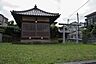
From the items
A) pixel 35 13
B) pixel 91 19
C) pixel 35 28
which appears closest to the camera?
pixel 35 28

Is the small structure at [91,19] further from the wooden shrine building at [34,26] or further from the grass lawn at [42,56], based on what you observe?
the grass lawn at [42,56]

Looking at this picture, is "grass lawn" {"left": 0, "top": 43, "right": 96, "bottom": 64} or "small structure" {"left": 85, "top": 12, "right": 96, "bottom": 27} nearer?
"grass lawn" {"left": 0, "top": 43, "right": 96, "bottom": 64}

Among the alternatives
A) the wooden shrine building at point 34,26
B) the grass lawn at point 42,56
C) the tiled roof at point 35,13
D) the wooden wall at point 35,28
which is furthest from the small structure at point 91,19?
the grass lawn at point 42,56

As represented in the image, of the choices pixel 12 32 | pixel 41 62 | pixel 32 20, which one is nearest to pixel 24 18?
pixel 32 20

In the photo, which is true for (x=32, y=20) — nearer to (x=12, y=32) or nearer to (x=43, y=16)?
(x=43, y=16)

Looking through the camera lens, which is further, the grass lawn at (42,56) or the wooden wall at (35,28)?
the wooden wall at (35,28)

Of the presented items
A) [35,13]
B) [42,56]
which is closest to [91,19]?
[35,13]

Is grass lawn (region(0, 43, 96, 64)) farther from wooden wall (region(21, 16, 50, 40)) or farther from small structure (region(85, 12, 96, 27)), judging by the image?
small structure (region(85, 12, 96, 27))

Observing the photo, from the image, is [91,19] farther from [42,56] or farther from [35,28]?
[42,56]

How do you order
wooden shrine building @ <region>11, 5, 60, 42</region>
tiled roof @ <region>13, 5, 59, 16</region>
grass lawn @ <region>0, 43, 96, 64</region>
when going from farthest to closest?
1. tiled roof @ <region>13, 5, 59, 16</region>
2. wooden shrine building @ <region>11, 5, 60, 42</region>
3. grass lawn @ <region>0, 43, 96, 64</region>

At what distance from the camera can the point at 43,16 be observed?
24250 mm

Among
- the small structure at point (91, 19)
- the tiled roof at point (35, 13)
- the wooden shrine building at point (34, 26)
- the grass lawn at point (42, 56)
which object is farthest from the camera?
the small structure at point (91, 19)

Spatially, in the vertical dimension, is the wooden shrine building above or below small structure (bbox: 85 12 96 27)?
below

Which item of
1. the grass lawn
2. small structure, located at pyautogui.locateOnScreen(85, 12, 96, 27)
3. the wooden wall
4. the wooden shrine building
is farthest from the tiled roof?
small structure, located at pyautogui.locateOnScreen(85, 12, 96, 27)
